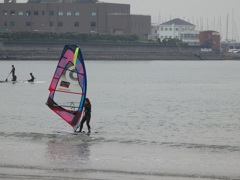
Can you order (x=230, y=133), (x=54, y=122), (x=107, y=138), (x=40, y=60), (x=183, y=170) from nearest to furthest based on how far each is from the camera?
1. (x=183, y=170)
2. (x=107, y=138)
3. (x=230, y=133)
4. (x=54, y=122)
5. (x=40, y=60)

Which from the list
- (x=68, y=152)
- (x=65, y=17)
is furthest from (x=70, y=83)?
(x=65, y=17)

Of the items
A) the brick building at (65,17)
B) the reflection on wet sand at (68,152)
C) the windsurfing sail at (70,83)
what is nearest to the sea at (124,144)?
the reflection on wet sand at (68,152)

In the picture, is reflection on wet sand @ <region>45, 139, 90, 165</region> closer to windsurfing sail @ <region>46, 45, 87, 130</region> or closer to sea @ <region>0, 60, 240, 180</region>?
sea @ <region>0, 60, 240, 180</region>

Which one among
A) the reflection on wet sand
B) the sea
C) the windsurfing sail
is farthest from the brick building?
the reflection on wet sand

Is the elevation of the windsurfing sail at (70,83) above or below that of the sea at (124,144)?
above

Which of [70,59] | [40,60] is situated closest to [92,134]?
[70,59]

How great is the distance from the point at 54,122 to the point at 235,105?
22.4 metres

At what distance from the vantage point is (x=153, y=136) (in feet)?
116

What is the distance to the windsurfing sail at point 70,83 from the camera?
31.3 meters

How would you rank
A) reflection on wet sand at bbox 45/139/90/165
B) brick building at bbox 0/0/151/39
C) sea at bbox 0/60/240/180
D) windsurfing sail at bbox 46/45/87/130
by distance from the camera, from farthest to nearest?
brick building at bbox 0/0/151/39 < windsurfing sail at bbox 46/45/87/130 < reflection on wet sand at bbox 45/139/90/165 < sea at bbox 0/60/240/180

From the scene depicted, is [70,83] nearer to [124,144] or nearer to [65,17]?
[124,144]

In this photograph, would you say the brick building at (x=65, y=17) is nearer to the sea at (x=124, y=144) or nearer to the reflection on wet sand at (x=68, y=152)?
the sea at (x=124, y=144)

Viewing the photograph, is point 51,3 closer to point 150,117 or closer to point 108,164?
point 150,117

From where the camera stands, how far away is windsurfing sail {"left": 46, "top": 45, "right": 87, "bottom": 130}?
3128 cm
